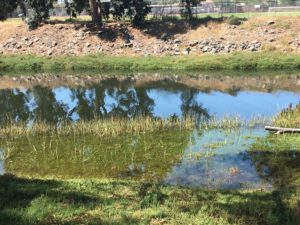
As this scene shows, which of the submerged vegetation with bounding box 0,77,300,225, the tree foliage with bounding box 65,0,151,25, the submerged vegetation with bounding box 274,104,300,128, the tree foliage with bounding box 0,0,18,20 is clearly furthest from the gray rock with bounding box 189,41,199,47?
the submerged vegetation with bounding box 274,104,300,128

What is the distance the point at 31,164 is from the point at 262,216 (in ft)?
39.1

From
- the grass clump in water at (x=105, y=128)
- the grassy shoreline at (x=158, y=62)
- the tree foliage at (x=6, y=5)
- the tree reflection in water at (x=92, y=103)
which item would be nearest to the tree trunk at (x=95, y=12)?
the grassy shoreline at (x=158, y=62)

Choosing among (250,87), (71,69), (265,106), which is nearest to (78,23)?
(71,69)

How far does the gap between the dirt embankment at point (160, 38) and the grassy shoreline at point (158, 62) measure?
85.0 inches

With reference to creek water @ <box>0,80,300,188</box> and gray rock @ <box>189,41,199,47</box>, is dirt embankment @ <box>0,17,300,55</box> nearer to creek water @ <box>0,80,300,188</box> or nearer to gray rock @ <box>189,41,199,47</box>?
gray rock @ <box>189,41,199,47</box>

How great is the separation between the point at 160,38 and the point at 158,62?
23.9 feet

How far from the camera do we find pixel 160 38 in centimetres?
6269

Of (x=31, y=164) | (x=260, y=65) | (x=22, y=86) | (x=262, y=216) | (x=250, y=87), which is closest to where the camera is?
(x=262, y=216)

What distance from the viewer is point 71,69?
58250 mm

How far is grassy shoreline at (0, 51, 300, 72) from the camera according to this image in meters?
53.4

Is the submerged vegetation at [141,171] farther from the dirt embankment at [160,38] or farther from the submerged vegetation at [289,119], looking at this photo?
the dirt embankment at [160,38]

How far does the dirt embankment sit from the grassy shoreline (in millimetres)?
2160

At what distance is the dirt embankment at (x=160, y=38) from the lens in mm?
59375

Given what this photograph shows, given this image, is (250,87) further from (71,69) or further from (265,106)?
(71,69)
